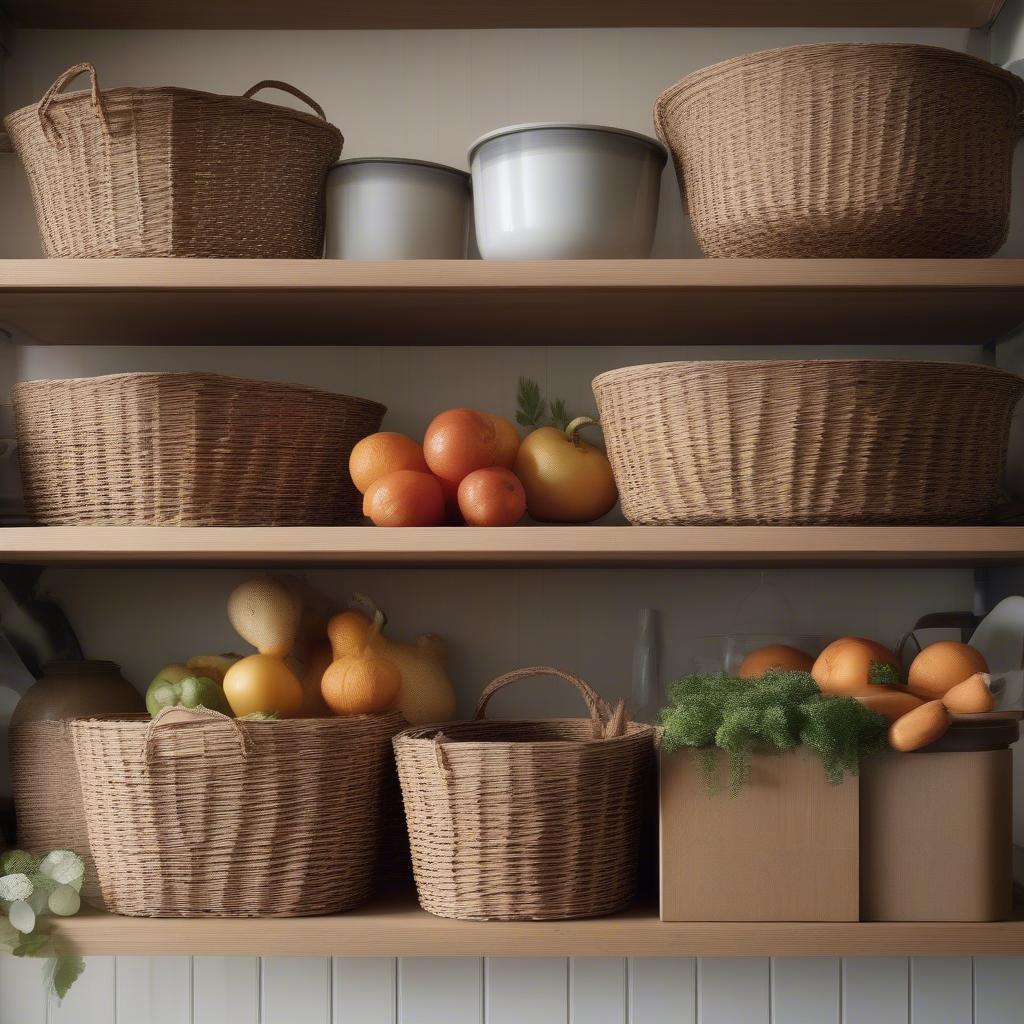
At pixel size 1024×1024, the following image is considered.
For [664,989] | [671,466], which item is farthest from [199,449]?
[664,989]

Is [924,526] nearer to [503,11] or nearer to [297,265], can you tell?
[297,265]

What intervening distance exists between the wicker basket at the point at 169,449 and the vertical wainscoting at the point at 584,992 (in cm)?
57

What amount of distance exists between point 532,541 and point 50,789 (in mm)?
582

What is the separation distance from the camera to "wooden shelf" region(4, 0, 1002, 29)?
1.33 m

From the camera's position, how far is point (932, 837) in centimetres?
102

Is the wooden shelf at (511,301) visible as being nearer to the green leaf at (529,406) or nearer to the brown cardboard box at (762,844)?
the green leaf at (529,406)

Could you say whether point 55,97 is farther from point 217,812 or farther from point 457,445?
point 217,812

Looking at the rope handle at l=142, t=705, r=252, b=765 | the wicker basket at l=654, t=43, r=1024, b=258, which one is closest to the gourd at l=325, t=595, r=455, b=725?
the rope handle at l=142, t=705, r=252, b=765

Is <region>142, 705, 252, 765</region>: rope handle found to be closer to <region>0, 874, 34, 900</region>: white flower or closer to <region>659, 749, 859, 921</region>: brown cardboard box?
<region>0, 874, 34, 900</region>: white flower

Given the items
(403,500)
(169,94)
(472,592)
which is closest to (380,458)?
(403,500)

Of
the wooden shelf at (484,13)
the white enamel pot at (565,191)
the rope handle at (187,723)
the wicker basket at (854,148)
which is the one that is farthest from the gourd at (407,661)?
the wooden shelf at (484,13)

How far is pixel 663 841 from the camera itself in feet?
3.36

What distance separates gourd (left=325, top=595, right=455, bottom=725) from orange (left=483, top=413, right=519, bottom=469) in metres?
0.24

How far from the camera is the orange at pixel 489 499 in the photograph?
3.53ft
